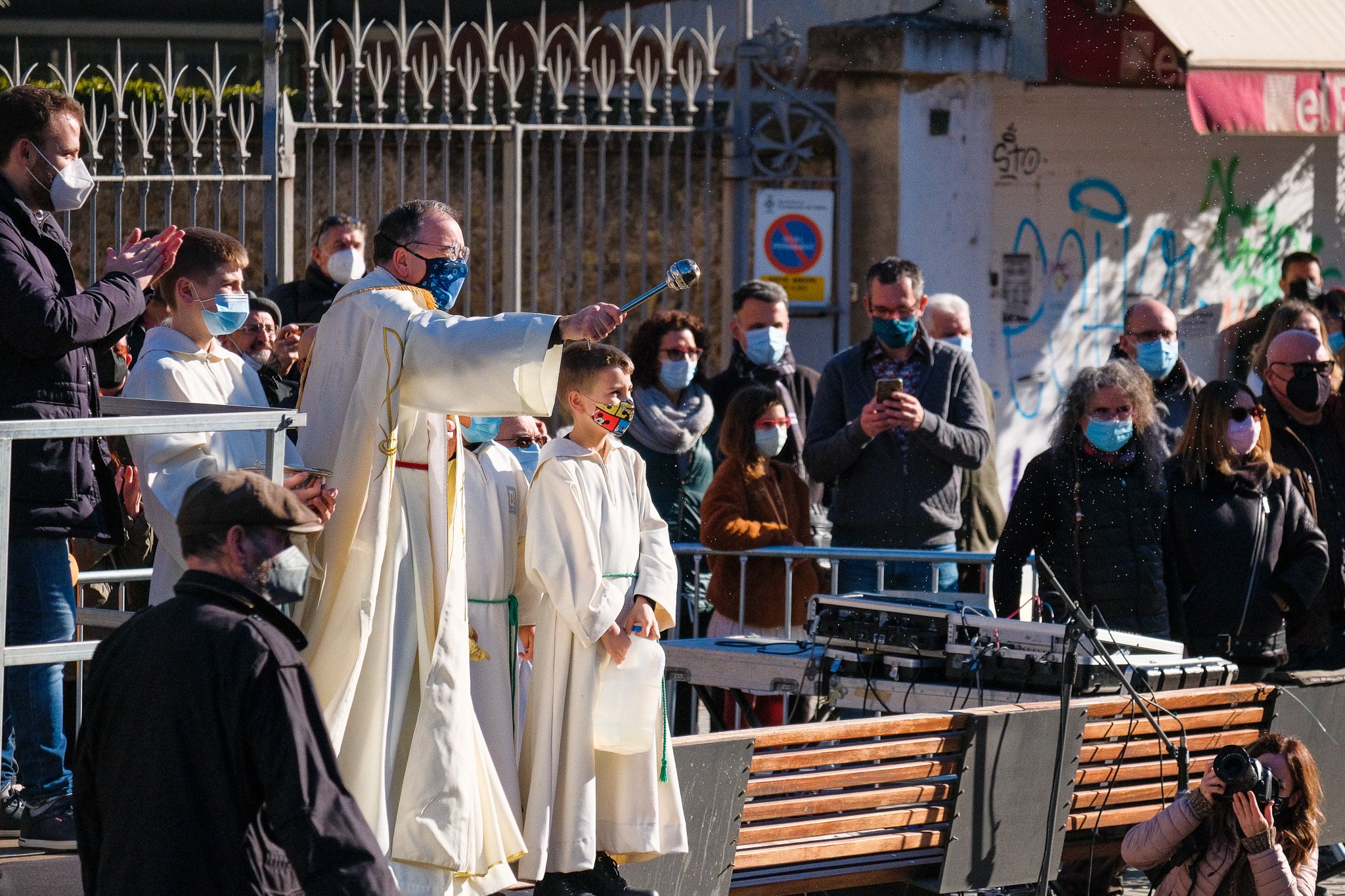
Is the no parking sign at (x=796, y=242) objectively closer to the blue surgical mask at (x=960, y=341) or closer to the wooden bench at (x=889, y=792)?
the blue surgical mask at (x=960, y=341)

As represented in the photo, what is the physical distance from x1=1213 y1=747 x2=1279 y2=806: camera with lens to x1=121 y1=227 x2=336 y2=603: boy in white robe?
2.83 meters

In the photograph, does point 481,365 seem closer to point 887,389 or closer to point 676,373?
point 887,389

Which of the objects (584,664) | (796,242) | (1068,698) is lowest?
(1068,698)

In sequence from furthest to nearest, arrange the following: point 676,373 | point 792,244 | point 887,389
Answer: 1. point 792,244
2. point 676,373
3. point 887,389

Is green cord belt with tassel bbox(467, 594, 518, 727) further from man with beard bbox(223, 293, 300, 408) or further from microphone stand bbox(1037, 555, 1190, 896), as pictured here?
man with beard bbox(223, 293, 300, 408)

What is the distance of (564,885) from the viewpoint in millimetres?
5574

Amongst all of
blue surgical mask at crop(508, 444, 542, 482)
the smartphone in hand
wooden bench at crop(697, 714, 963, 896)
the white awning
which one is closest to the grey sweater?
the smartphone in hand

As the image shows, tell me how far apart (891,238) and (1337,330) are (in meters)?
2.53

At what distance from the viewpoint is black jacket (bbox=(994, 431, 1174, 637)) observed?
7.36 metres

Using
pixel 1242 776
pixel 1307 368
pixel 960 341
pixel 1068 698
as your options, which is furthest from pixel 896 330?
pixel 1242 776

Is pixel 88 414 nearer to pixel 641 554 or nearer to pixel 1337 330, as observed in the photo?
pixel 641 554

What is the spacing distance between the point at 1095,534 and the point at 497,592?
2.58 metres

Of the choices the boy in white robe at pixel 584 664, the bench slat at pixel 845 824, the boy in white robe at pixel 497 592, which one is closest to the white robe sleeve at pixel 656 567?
the boy in white robe at pixel 584 664

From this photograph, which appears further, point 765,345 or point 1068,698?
point 765,345
